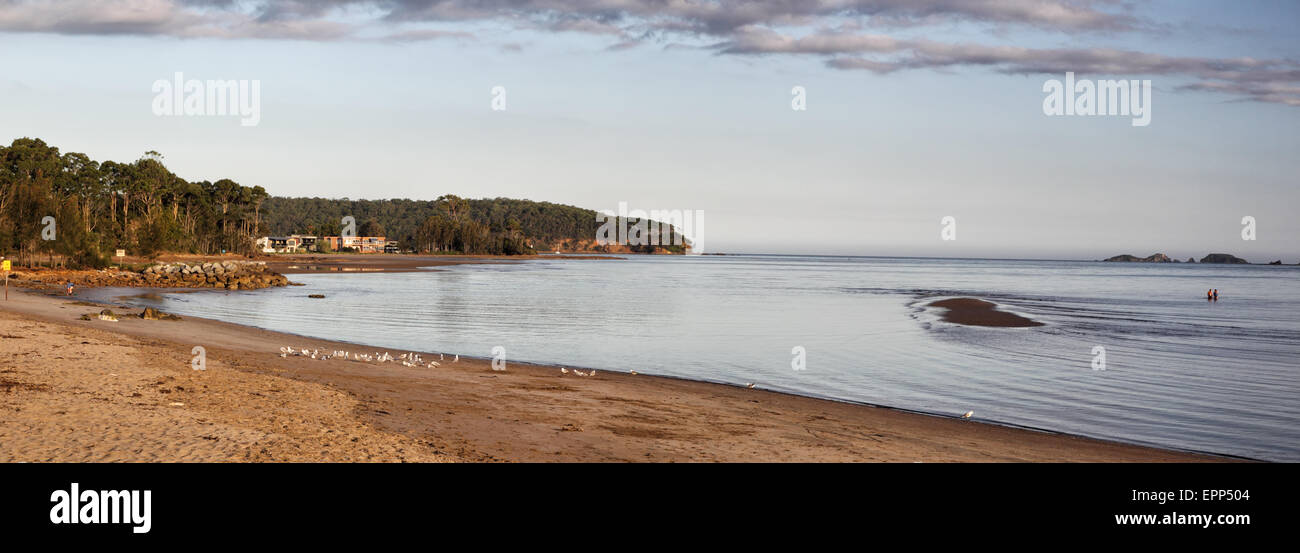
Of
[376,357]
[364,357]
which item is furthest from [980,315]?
[364,357]

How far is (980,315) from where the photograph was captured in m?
41.9

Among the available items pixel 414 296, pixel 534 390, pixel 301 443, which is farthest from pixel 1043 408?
pixel 414 296

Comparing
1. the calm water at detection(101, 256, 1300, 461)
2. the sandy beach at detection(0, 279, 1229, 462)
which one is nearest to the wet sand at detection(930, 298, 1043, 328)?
the calm water at detection(101, 256, 1300, 461)

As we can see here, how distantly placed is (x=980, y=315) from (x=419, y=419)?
119 feet

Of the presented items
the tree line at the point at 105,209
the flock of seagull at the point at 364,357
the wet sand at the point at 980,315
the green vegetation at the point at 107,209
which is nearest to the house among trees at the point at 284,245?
the green vegetation at the point at 107,209

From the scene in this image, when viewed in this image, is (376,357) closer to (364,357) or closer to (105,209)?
(364,357)

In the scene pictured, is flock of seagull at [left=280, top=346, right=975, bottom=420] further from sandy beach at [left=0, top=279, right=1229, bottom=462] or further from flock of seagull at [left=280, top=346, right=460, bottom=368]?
sandy beach at [left=0, top=279, right=1229, bottom=462]

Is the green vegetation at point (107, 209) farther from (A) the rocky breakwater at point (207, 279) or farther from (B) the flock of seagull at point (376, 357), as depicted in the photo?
(B) the flock of seagull at point (376, 357)

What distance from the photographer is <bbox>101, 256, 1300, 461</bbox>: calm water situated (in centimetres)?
1533

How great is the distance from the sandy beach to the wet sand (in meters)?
23.8

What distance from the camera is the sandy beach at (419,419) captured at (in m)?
9.27

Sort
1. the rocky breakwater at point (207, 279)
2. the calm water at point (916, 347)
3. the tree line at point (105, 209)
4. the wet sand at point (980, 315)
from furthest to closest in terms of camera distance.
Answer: the tree line at point (105, 209) < the rocky breakwater at point (207, 279) < the wet sand at point (980, 315) < the calm water at point (916, 347)

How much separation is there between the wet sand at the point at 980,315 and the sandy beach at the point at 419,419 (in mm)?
23779
